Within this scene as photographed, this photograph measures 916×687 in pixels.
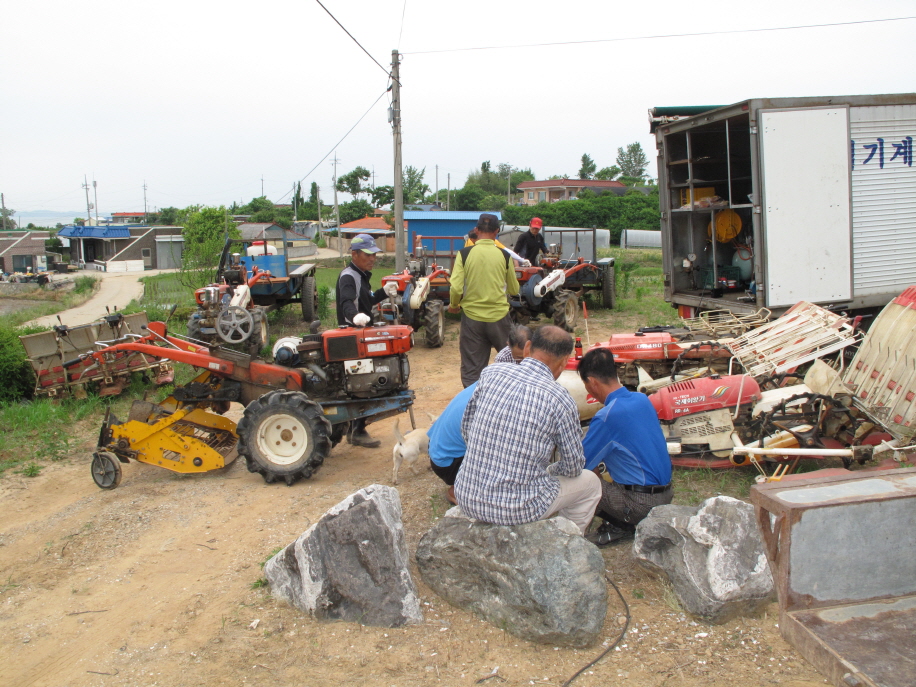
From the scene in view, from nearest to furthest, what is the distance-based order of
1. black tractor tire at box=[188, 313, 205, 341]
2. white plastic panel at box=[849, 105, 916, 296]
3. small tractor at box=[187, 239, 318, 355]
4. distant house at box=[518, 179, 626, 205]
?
white plastic panel at box=[849, 105, 916, 296] < small tractor at box=[187, 239, 318, 355] < black tractor tire at box=[188, 313, 205, 341] < distant house at box=[518, 179, 626, 205]

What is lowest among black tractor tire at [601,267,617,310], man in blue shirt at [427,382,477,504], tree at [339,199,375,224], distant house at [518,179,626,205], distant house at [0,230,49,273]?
man in blue shirt at [427,382,477,504]

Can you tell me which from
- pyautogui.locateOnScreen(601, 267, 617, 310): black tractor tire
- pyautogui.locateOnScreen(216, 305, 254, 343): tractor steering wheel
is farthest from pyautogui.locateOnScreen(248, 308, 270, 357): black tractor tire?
pyautogui.locateOnScreen(601, 267, 617, 310): black tractor tire

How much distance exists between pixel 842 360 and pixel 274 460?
178 inches

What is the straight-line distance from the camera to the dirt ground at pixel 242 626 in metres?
3.08

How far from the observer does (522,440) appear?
3344mm

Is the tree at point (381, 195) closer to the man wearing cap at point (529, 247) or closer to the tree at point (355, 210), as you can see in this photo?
the tree at point (355, 210)

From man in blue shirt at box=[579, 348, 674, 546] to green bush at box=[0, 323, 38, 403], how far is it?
694cm

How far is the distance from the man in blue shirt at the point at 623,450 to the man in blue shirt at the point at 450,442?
72 cm

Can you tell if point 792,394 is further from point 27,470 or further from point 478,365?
point 27,470

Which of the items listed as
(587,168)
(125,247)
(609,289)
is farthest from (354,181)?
(609,289)

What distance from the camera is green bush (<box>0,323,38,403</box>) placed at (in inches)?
319

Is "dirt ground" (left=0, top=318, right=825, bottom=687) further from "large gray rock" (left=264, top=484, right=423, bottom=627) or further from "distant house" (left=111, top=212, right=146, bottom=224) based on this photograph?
"distant house" (left=111, top=212, right=146, bottom=224)

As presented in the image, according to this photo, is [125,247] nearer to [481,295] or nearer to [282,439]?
[481,295]

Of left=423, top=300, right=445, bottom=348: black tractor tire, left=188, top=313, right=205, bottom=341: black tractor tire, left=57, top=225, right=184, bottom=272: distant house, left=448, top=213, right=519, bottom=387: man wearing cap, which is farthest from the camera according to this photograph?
left=57, top=225, right=184, bottom=272: distant house
